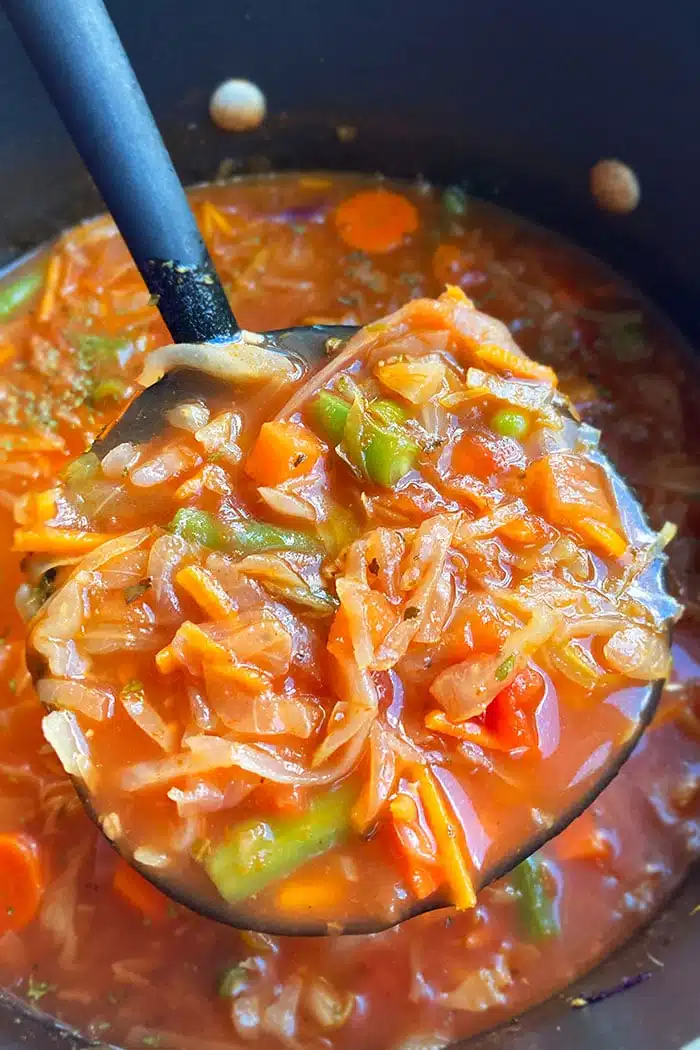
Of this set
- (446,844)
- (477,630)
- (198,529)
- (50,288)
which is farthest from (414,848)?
(50,288)

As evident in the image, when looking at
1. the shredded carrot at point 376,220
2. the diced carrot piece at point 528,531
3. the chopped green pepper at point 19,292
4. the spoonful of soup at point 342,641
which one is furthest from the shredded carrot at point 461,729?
the chopped green pepper at point 19,292

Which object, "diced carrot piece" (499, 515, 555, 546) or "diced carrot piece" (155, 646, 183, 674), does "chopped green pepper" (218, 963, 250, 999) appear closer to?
"diced carrot piece" (155, 646, 183, 674)

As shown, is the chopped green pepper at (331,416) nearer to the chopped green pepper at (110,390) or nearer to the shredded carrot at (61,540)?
the shredded carrot at (61,540)

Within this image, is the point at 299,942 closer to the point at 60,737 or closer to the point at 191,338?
the point at 60,737

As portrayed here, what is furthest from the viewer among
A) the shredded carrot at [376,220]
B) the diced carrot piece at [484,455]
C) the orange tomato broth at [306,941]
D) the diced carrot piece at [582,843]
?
the shredded carrot at [376,220]

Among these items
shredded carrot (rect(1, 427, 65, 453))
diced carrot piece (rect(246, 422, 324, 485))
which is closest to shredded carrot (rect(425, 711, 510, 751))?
diced carrot piece (rect(246, 422, 324, 485))


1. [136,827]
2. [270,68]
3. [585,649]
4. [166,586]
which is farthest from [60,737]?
[270,68]
